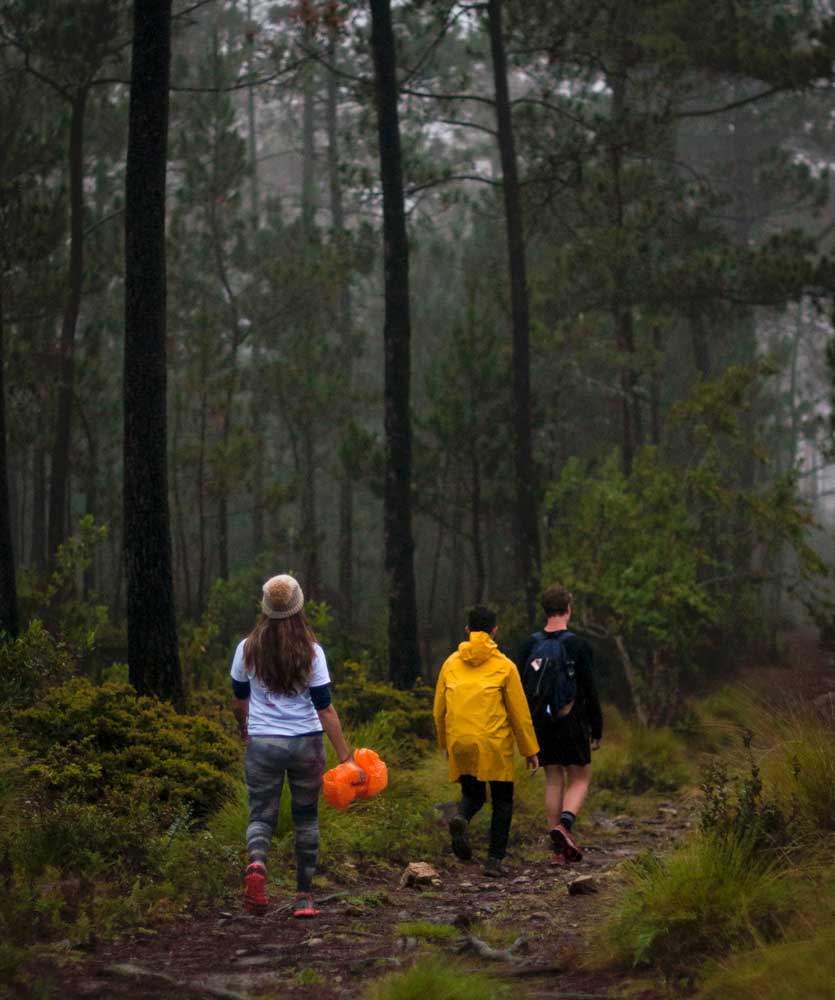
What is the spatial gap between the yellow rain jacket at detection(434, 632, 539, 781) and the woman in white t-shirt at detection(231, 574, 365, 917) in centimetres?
183

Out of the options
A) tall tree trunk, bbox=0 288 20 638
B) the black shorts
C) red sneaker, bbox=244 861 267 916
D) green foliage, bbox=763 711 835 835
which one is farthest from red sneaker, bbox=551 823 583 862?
tall tree trunk, bbox=0 288 20 638

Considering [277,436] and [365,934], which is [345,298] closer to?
[277,436]

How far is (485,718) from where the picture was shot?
9.64 metres

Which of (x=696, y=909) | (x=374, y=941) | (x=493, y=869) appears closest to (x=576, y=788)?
(x=493, y=869)

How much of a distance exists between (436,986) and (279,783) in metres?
2.61

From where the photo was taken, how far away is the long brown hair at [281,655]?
7.79 metres

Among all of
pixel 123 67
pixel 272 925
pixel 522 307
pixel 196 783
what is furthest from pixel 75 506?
pixel 272 925

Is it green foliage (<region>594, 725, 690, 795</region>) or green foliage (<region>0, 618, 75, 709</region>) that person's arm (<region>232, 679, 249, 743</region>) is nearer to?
green foliage (<region>0, 618, 75, 709</region>)

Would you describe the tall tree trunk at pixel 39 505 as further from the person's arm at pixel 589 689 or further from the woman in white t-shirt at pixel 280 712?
the woman in white t-shirt at pixel 280 712

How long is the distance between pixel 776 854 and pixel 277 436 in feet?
124

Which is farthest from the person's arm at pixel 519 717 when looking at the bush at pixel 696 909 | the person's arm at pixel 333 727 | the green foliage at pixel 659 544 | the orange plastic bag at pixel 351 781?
the green foliage at pixel 659 544

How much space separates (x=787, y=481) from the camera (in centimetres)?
1991

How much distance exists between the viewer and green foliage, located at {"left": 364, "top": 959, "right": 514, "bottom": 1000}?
5543 millimetres

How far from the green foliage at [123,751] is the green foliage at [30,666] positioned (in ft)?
3.66
